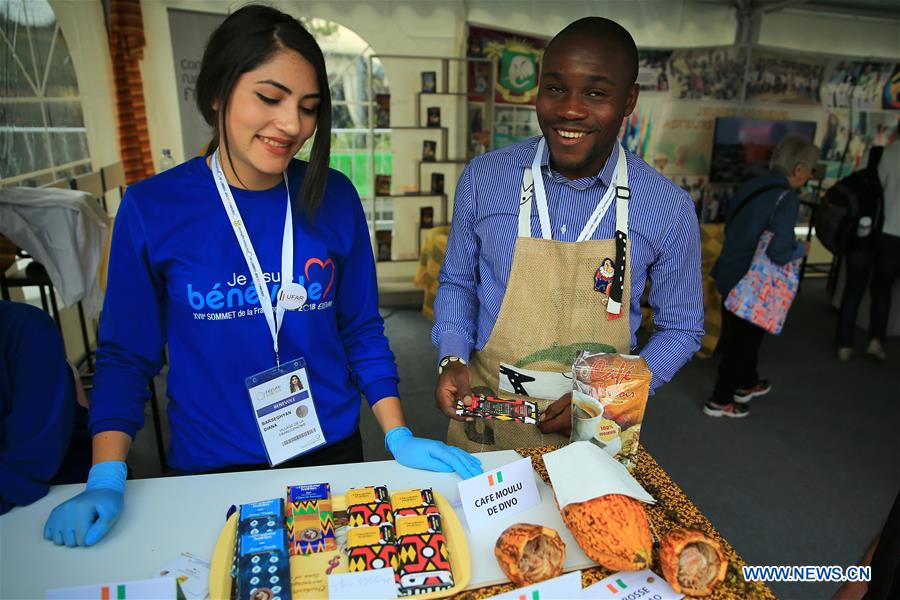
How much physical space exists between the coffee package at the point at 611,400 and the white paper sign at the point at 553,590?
0.29 meters

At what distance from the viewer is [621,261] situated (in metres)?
1.34

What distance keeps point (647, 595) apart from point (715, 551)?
0.12 metres

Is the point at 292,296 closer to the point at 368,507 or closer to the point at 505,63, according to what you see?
the point at 368,507

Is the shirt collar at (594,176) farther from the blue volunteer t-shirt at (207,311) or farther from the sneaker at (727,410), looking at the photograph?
the sneaker at (727,410)

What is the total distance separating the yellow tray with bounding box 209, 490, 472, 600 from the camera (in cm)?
80

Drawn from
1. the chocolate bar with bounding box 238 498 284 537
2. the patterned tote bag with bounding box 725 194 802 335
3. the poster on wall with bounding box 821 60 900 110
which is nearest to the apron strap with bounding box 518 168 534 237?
the chocolate bar with bounding box 238 498 284 537

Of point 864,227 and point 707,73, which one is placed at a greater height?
point 707,73

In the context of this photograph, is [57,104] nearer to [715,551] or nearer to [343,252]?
[343,252]

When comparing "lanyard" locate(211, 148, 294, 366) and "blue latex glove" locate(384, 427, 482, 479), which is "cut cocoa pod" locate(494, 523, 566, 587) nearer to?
"blue latex glove" locate(384, 427, 482, 479)

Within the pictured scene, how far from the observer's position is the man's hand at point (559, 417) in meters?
1.25

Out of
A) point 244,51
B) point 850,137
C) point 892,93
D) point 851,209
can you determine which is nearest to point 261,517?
point 244,51

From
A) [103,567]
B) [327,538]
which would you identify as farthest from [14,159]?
[327,538]

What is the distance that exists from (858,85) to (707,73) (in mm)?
1874

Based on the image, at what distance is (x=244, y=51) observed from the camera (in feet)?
3.33
